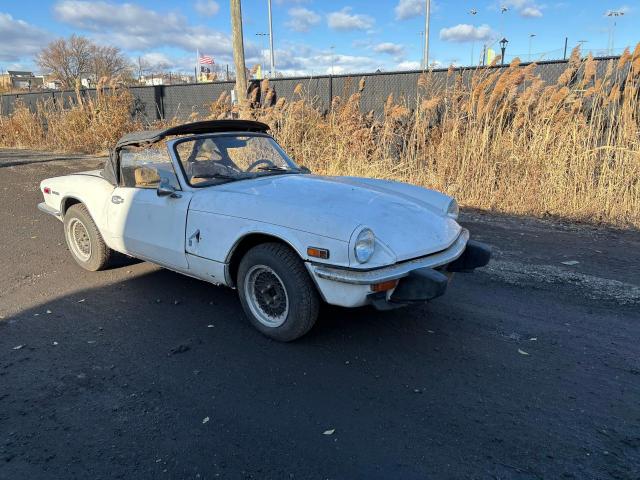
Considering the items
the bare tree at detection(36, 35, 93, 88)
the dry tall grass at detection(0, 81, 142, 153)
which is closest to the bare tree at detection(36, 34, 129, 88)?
the bare tree at detection(36, 35, 93, 88)

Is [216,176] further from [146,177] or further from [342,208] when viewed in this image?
[342,208]

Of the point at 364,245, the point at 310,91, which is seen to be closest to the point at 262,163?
the point at 364,245

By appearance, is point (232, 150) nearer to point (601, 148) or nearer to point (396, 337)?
point (396, 337)

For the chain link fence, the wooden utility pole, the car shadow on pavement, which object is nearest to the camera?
the car shadow on pavement

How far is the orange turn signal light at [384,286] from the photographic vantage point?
2.99 metres

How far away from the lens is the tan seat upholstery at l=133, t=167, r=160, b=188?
14.0ft

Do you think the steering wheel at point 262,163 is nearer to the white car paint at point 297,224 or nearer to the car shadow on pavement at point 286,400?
the white car paint at point 297,224

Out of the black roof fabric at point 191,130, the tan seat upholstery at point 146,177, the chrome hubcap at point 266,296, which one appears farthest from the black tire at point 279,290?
the black roof fabric at point 191,130

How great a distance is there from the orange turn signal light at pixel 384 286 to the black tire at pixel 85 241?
3.22 m

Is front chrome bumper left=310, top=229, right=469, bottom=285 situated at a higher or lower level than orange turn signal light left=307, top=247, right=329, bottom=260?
lower

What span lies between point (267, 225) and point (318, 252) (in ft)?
1.54

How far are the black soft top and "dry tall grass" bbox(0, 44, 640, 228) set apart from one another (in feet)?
14.7

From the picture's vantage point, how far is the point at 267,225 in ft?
10.9

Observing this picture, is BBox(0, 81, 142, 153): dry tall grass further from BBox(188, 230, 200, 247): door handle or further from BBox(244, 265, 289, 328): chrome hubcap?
BBox(244, 265, 289, 328): chrome hubcap
